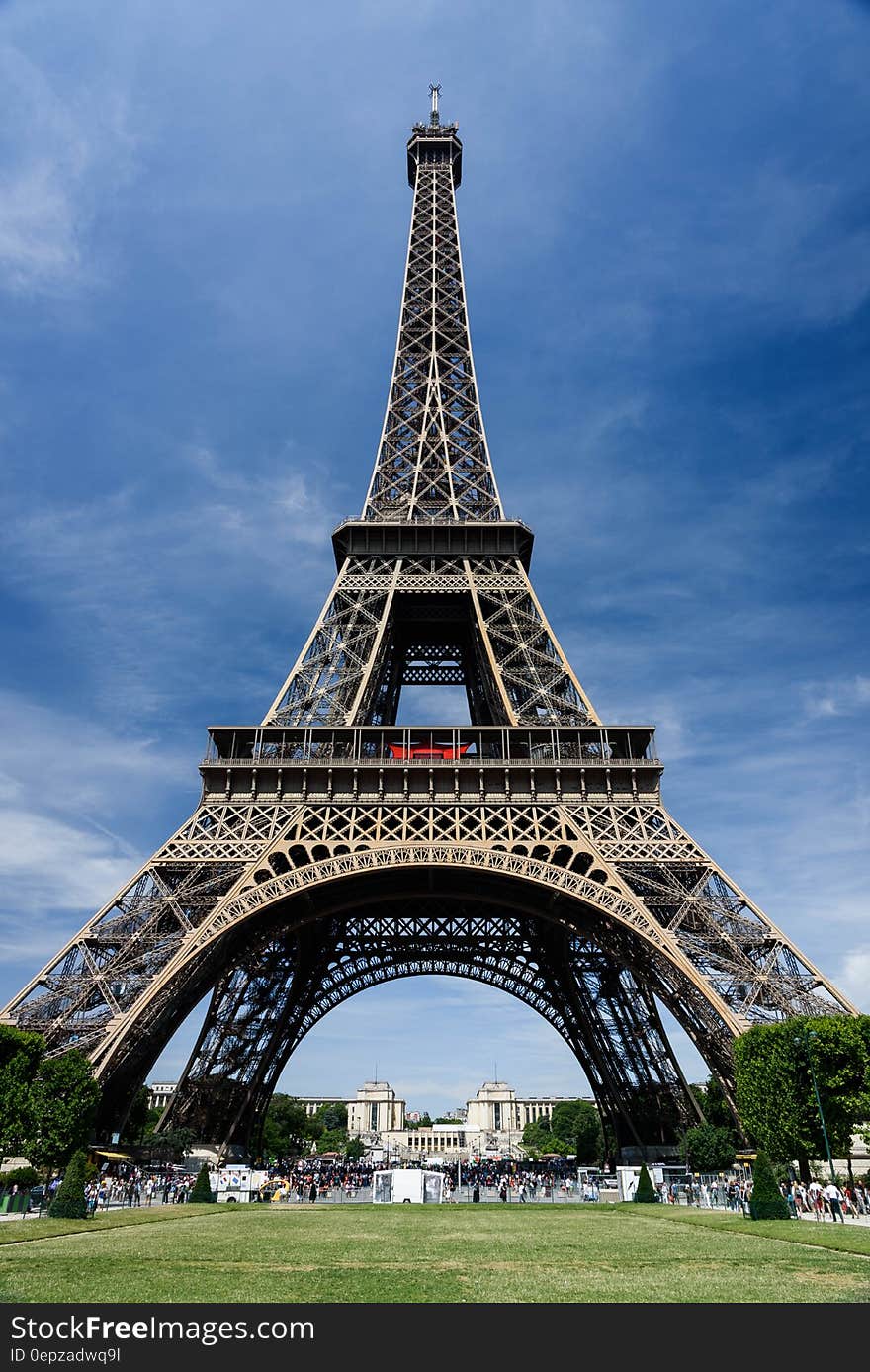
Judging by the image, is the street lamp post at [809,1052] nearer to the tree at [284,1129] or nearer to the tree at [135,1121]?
the tree at [135,1121]

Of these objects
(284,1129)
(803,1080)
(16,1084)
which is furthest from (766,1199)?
(284,1129)

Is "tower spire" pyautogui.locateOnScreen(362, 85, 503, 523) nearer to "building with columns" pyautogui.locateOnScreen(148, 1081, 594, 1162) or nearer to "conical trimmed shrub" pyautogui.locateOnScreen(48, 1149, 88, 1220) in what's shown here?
"conical trimmed shrub" pyautogui.locateOnScreen(48, 1149, 88, 1220)

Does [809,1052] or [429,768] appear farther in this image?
[429,768]

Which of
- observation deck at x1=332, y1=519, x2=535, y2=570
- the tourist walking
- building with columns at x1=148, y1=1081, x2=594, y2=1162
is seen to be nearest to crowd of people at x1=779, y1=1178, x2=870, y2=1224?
the tourist walking

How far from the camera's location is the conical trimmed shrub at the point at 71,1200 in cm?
2248

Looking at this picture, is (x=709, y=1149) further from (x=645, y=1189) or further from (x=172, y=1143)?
(x=172, y=1143)

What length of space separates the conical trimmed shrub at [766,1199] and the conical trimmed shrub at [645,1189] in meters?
9.35

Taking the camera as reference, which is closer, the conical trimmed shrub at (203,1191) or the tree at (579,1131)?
the conical trimmed shrub at (203,1191)

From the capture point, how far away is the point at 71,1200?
2261 centimetres

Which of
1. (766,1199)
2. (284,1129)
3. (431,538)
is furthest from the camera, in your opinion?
(284,1129)

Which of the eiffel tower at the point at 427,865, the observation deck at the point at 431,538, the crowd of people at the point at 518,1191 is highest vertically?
the observation deck at the point at 431,538

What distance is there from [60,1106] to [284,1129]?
Result: 87586 millimetres

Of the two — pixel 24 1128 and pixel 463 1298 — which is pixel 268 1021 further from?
pixel 463 1298

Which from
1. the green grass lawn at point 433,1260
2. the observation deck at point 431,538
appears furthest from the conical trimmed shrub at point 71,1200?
the observation deck at point 431,538
